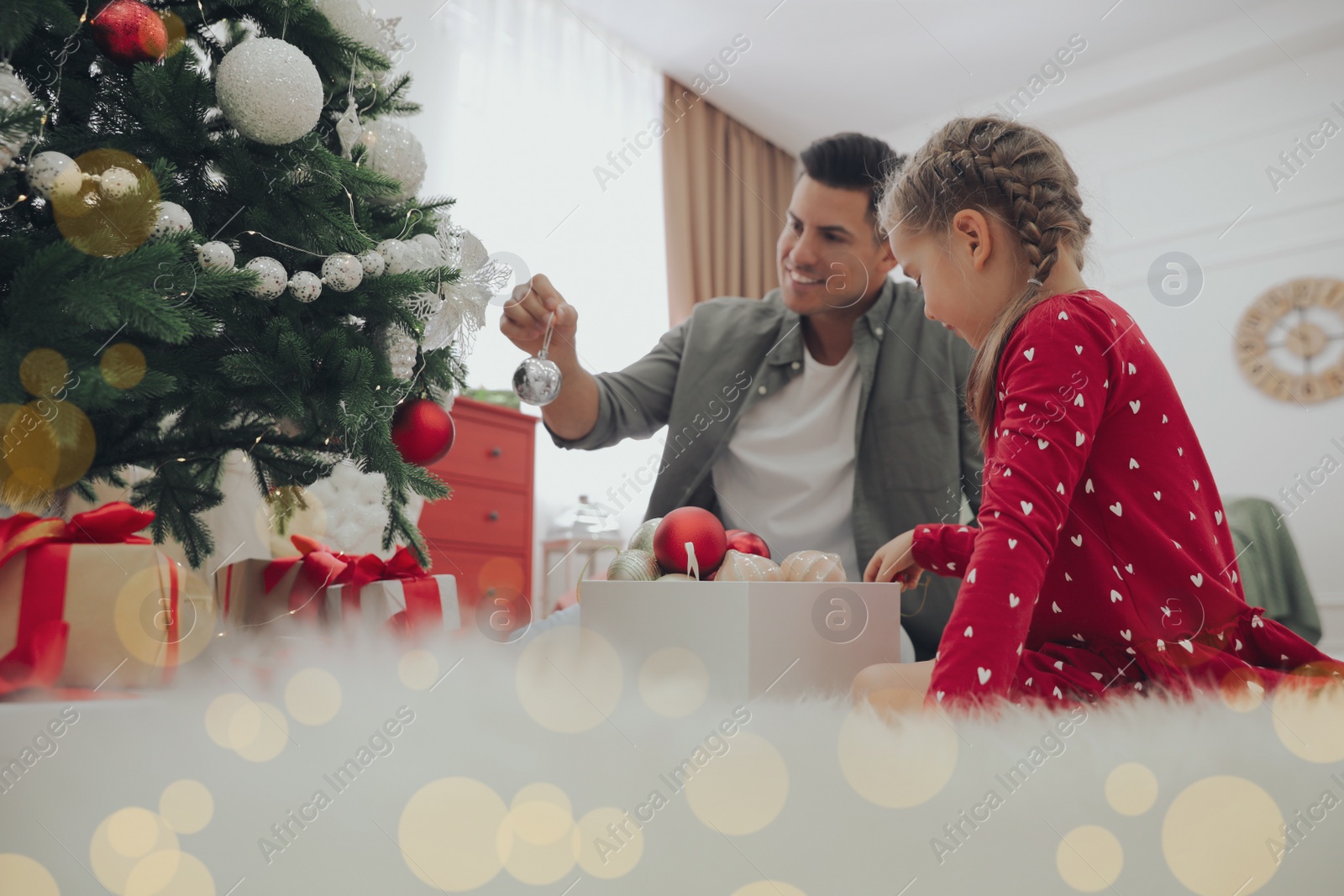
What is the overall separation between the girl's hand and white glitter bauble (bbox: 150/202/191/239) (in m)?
0.72

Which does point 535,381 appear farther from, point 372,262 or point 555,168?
point 555,168

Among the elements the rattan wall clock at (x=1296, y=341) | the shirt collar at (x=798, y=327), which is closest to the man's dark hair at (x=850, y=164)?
the shirt collar at (x=798, y=327)

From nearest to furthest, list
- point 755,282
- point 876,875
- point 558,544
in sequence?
point 876,875
point 558,544
point 755,282

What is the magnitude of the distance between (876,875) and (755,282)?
3.49 m

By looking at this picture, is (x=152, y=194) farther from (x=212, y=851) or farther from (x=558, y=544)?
(x=558, y=544)

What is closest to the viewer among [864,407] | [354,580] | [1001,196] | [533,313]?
[1001,196]

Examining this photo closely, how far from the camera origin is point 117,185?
26.7 inches

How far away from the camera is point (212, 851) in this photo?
1.55 ft

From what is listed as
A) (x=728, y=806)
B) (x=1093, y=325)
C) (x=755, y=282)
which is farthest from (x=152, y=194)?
(x=755, y=282)

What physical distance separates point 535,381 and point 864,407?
642 mm

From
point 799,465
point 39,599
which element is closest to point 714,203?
point 799,465

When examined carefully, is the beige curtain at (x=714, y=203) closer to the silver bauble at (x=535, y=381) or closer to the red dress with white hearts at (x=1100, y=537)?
the silver bauble at (x=535, y=381)

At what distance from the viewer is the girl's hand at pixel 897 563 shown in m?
0.91

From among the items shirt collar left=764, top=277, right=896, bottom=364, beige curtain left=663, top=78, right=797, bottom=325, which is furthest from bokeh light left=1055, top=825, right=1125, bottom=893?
beige curtain left=663, top=78, right=797, bottom=325
